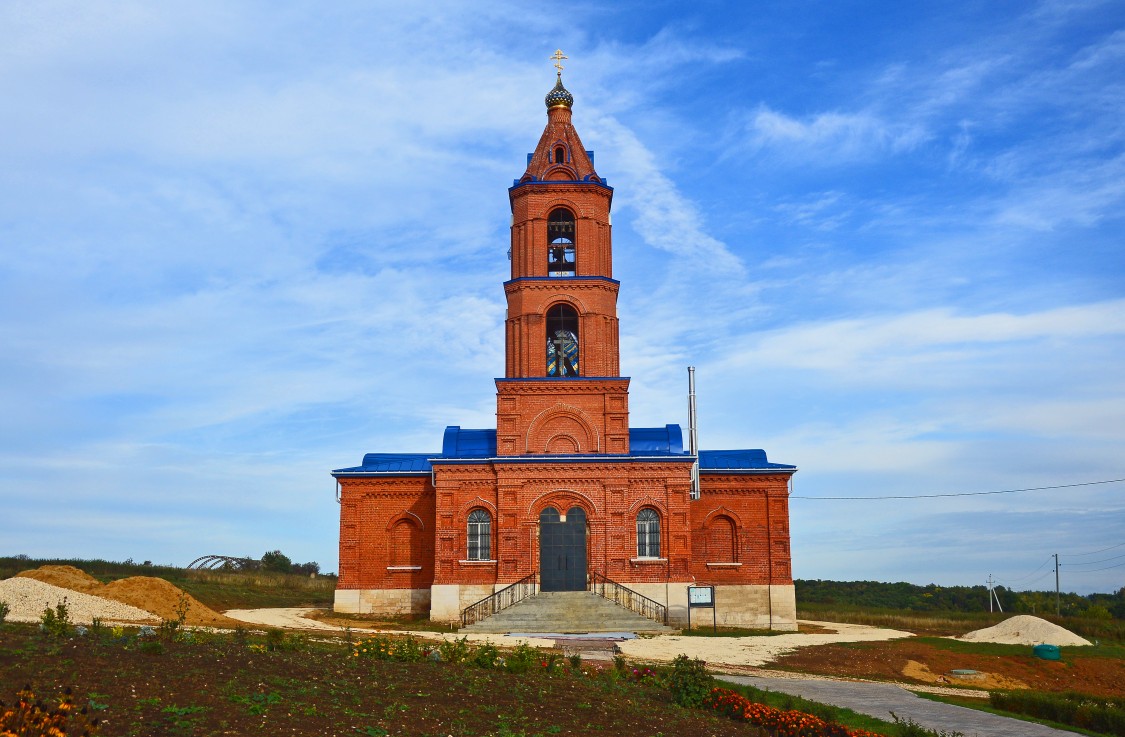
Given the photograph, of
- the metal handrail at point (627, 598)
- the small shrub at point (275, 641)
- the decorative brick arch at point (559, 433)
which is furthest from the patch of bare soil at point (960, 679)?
the small shrub at point (275, 641)

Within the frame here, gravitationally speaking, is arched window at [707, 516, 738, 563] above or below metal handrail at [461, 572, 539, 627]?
above

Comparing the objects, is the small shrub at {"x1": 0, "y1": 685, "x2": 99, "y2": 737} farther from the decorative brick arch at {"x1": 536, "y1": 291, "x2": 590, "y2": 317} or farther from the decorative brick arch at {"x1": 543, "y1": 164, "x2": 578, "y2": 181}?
the decorative brick arch at {"x1": 543, "y1": 164, "x2": 578, "y2": 181}

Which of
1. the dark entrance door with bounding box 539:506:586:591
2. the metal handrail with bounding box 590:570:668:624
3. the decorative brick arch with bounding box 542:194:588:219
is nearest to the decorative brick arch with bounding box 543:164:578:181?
the decorative brick arch with bounding box 542:194:588:219

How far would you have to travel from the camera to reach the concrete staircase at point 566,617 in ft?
92.1

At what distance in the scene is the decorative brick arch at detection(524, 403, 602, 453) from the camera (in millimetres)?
32562

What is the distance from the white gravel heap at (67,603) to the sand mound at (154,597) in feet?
2.79

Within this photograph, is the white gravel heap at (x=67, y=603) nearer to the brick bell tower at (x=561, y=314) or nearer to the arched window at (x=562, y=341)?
the brick bell tower at (x=561, y=314)

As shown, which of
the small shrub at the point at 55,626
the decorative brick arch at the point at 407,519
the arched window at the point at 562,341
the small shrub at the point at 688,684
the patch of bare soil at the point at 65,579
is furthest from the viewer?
the decorative brick arch at the point at 407,519

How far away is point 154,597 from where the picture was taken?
99.1 ft

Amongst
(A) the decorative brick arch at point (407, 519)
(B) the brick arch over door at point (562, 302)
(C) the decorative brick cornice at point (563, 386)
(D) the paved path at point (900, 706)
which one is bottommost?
(D) the paved path at point (900, 706)

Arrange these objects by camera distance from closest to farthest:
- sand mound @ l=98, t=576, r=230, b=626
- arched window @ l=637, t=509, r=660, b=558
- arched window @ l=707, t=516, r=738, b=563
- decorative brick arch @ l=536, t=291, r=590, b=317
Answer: sand mound @ l=98, t=576, r=230, b=626, arched window @ l=637, t=509, r=660, b=558, decorative brick arch @ l=536, t=291, r=590, b=317, arched window @ l=707, t=516, r=738, b=563

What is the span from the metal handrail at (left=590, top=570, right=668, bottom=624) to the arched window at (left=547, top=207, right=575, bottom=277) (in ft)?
36.5

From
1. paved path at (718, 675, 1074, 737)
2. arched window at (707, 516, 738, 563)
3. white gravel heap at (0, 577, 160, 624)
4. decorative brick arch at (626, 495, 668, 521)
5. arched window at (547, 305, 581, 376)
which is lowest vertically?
paved path at (718, 675, 1074, 737)

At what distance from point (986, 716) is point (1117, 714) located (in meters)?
1.93
